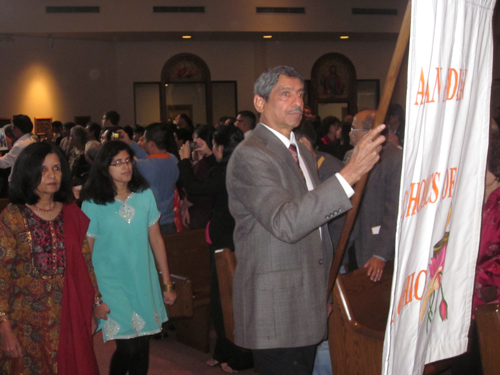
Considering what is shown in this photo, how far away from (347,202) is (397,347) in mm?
464

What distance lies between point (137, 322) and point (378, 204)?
1.51 m

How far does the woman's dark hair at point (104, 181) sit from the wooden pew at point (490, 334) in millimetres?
1750

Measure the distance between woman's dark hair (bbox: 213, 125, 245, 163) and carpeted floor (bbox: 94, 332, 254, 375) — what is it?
4.75 ft

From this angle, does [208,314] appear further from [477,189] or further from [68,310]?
[477,189]

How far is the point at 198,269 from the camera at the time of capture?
13.7ft

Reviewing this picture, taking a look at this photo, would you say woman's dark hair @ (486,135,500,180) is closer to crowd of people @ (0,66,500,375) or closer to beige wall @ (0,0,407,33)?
crowd of people @ (0,66,500,375)

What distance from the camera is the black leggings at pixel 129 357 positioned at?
2695 mm

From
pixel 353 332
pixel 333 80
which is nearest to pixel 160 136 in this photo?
pixel 353 332

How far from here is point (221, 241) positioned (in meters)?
3.30

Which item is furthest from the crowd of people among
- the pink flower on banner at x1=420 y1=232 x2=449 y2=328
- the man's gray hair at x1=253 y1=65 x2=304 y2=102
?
the pink flower on banner at x1=420 y1=232 x2=449 y2=328

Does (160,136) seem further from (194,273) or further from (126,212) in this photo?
(126,212)

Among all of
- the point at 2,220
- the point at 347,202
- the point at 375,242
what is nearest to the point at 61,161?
the point at 2,220

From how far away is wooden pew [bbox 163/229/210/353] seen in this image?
394 cm

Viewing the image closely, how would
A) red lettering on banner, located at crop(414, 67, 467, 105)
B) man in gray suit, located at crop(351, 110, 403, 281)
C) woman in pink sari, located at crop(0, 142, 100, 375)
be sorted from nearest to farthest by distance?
red lettering on banner, located at crop(414, 67, 467, 105) → woman in pink sari, located at crop(0, 142, 100, 375) → man in gray suit, located at crop(351, 110, 403, 281)
